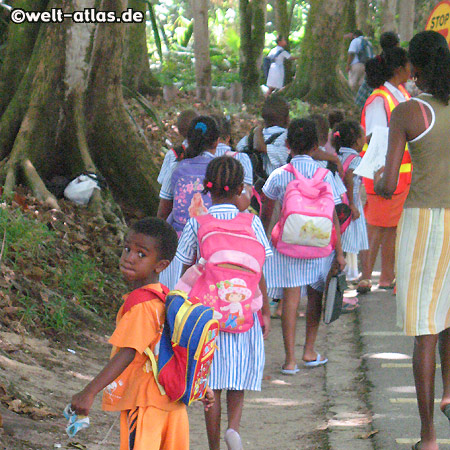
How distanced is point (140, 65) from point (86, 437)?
12772mm

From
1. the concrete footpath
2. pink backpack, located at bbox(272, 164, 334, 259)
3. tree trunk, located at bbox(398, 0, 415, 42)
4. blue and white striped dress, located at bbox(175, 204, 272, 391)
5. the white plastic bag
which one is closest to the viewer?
blue and white striped dress, located at bbox(175, 204, 272, 391)

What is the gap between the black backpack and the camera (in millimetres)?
7607

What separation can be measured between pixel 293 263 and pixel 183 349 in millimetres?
3112

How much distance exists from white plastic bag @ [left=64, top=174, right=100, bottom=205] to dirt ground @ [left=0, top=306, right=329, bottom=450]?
2235 mm

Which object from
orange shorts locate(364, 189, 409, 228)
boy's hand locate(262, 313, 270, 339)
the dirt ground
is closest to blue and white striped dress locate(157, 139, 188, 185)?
the dirt ground

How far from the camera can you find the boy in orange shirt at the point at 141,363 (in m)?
3.37

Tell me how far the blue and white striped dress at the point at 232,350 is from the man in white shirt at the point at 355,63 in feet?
54.3

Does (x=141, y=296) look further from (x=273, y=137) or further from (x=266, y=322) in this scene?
(x=273, y=137)

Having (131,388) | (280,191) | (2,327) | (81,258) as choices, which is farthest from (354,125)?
(131,388)

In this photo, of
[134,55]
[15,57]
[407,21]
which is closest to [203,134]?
[15,57]

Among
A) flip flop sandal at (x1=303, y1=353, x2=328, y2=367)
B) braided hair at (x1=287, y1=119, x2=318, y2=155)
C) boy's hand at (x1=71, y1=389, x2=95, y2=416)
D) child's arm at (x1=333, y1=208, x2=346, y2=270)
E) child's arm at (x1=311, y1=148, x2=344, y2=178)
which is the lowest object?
flip flop sandal at (x1=303, y1=353, x2=328, y2=367)

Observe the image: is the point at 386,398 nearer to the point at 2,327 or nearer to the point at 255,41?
the point at 2,327

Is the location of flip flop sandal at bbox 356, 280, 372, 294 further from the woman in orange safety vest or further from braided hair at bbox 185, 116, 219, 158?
braided hair at bbox 185, 116, 219, 158

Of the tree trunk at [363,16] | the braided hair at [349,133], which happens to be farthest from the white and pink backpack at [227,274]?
the tree trunk at [363,16]
